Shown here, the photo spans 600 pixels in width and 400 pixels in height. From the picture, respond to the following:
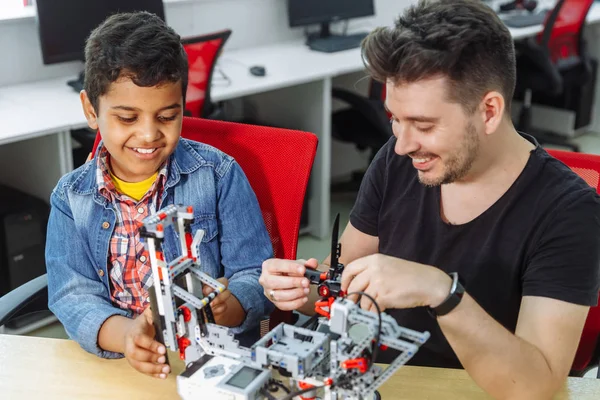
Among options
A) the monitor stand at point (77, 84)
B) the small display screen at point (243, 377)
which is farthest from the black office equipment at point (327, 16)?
the small display screen at point (243, 377)

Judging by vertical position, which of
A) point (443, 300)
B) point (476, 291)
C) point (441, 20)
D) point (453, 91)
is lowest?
point (476, 291)

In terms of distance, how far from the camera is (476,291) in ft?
5.08

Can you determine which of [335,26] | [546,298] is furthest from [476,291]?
[335,26]

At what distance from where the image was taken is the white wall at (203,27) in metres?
3.46

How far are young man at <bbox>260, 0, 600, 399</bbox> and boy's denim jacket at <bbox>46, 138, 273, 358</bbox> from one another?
31 centimetres

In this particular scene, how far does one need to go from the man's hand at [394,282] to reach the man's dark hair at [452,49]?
35 cm

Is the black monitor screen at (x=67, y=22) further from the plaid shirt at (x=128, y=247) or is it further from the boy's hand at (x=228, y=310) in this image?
the boy's hand at (x=228, y=310)

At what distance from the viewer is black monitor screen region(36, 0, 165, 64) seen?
3.28 meters

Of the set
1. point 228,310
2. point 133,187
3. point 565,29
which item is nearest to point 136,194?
point 133,187

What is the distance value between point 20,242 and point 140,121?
1.52 m

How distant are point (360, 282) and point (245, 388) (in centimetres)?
25

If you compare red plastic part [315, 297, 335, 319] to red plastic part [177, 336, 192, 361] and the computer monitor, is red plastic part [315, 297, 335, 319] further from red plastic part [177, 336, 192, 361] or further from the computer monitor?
the computer monitor

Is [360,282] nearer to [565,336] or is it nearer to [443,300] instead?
[443,300]

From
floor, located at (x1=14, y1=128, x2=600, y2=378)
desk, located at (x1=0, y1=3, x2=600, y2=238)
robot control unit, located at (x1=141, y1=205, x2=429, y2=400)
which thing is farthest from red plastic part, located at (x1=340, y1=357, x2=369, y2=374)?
desk, located at (x1=0, y1=3, x2=600, y2=238)
